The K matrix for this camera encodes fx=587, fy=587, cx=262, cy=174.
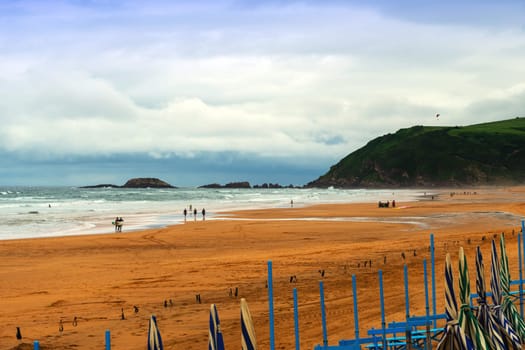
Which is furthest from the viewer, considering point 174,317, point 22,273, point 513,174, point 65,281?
point 513,174

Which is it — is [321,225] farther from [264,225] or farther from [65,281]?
[65,281]

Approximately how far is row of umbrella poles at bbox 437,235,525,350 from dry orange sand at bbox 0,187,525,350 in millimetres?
3768

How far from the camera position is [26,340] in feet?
40.6

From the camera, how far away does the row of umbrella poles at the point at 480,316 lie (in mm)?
7398

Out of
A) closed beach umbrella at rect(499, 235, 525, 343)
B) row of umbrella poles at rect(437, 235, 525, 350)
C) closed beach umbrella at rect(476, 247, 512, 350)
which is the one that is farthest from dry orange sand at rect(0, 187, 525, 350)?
closed beach umbrella at rect(476, 247, 512, 350)

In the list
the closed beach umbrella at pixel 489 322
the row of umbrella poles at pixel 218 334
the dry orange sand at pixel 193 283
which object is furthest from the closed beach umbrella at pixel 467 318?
the dry orange sand at pixel 193 283

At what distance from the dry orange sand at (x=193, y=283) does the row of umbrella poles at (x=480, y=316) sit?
12.4 ft

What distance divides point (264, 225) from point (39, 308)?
93.5 ft

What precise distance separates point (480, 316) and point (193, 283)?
11.6 metres

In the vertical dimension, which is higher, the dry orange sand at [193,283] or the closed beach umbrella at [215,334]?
the closed beach umbrella at [215,334]

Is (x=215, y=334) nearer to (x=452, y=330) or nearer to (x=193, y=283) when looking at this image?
(x=452, y=330)

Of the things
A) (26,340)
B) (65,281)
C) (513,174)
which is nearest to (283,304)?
(26,340)

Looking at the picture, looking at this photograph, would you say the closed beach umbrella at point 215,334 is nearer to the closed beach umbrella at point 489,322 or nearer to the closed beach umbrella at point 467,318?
the closed beach umbrella at point 467,318

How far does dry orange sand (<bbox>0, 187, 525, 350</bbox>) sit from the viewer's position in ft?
41.8
